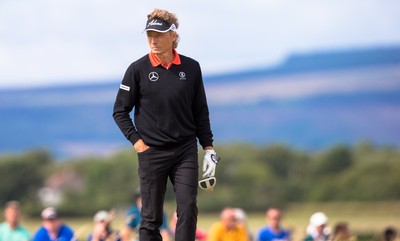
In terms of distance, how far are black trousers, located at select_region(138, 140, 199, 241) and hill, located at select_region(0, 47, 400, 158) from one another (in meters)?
59.9

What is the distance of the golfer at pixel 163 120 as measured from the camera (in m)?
9.52

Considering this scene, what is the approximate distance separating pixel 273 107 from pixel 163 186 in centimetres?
7627

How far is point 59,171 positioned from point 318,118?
28.1 meters

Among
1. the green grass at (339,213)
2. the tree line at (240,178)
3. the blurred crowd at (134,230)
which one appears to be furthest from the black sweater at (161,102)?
the tree line at (240,178)

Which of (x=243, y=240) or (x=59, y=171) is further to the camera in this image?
(x=59, y=171)

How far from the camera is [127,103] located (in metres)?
9.66

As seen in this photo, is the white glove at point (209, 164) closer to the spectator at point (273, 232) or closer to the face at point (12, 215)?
the face at point (12, 215)

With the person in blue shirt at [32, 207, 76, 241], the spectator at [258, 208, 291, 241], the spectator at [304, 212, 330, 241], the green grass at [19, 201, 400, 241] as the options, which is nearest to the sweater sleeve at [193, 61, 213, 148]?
the person in blue shirt at [32, 207, 76, 241]

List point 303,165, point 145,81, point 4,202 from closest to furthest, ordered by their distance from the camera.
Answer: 1. point 145,81
2. point 4,202
3. point 303,165

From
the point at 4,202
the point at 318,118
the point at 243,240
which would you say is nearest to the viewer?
the point at 243,240

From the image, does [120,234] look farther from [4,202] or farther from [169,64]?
[4,202]

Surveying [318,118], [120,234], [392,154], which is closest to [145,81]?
[120,234]

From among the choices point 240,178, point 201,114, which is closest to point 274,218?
point 201,114

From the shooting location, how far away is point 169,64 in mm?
9594
